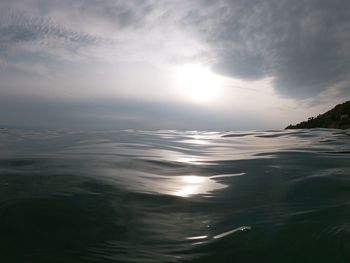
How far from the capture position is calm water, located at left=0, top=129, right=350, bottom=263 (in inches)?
126

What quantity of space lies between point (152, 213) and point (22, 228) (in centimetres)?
151

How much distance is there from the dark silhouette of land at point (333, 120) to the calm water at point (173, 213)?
12732 millimetres

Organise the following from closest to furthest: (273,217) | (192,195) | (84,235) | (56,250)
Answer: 1. (56,250)
2. (84,235)
3. (273,217)
4. (192,195)

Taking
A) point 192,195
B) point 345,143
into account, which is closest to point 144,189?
point 192,195

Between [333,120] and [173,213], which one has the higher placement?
[333,120]

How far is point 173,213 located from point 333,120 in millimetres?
18354

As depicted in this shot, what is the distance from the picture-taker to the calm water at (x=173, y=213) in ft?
10.5

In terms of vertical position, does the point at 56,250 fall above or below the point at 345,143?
below

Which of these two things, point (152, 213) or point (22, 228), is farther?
point (152, 213)

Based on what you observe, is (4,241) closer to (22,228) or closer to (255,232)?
(22,228)

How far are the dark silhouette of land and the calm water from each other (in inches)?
501

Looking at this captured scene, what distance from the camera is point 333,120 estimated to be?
65.3 ft

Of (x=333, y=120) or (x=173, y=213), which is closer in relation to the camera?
(x=173, y=213)

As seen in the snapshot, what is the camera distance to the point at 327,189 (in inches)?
199
